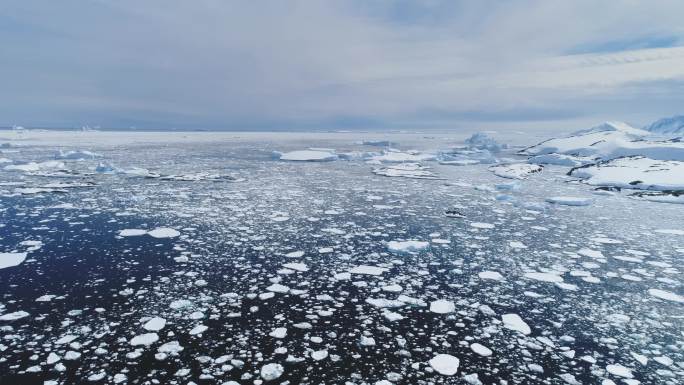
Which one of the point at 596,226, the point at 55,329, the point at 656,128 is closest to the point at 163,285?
the point at 55,329

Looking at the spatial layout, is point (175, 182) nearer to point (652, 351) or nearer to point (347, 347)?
point (347, 347)

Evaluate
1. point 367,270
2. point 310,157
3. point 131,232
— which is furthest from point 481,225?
point 310,157

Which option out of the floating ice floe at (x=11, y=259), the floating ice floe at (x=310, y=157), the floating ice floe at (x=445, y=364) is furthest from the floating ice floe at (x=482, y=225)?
the floating ice floe at (x=310, y=157)

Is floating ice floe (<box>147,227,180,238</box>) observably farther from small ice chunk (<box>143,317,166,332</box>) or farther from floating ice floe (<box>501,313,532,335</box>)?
floating ice floe (<box>501,313,532,335</box>)

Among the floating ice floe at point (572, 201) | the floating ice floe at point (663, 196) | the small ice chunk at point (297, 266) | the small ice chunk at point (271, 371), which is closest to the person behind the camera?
the small ice chunk at point (271, 371)

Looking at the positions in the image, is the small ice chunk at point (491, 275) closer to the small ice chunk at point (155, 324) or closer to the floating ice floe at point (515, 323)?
the floating ice floe at point (515, 323)

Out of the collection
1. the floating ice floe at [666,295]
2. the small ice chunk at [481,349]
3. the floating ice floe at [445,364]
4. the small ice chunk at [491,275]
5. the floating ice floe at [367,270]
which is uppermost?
the floating ice floe at [445,364]
